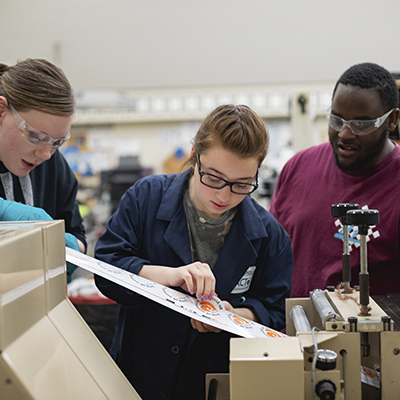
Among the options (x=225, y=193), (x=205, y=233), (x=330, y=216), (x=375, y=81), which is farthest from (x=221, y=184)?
(x=375, y=81)

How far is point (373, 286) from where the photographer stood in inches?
53.2

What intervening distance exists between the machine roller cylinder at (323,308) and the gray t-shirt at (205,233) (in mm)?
341

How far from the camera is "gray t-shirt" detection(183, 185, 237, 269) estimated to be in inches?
47.6

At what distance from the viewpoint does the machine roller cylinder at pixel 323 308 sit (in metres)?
0.79

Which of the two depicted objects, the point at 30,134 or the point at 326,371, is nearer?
the point at 326,371

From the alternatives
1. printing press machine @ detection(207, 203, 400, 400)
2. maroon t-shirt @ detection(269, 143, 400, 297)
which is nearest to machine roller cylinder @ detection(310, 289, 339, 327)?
printing press machine @ detection(207, 203, 400, 400)

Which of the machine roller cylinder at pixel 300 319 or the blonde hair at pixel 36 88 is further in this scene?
the blonde hair at pixel 36 88

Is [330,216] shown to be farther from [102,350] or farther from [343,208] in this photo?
[102,350]

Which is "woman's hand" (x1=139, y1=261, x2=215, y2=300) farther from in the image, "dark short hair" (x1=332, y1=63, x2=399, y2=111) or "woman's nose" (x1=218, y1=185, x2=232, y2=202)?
"dark short hair" (x1=332, y1=63, x2=399, y2=111)

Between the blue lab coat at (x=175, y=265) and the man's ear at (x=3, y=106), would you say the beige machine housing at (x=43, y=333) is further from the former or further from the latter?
the man's ear at (x=3, y=106)

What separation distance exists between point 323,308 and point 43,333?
551mm

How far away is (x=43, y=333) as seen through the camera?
644mm

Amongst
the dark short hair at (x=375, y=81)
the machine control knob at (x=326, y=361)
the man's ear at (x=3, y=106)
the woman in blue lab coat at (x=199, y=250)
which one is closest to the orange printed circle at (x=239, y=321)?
the woman in blue lab coat at (x=199, y=250)

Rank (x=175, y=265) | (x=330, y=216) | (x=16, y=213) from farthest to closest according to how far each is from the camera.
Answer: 1. (x=330, y=216)
2. (x=175, y=265)
3. (x=16, y=213)
